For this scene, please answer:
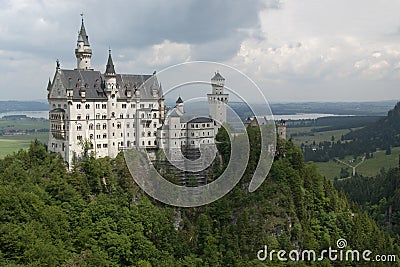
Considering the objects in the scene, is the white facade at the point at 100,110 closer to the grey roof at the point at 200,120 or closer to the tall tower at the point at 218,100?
the grey roof at the point at 200,120

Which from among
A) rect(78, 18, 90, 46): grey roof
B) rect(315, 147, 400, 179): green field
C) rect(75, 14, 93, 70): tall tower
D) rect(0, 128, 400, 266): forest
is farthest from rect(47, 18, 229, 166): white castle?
rect(315, 147, 400, 179): green field

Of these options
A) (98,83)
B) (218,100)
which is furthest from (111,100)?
(218,100)

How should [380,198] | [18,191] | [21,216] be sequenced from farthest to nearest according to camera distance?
[380,198]
[18,191]
[21,216]

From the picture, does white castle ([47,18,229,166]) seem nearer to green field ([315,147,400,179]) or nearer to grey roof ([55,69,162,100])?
grey roof ([55,69,162,100])

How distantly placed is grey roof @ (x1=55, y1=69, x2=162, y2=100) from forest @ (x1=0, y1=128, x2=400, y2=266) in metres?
10.1

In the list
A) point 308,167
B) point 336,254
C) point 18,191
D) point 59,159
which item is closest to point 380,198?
point 308,167

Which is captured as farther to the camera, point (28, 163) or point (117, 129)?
point (117, 129)

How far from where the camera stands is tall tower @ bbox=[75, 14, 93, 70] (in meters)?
74.1

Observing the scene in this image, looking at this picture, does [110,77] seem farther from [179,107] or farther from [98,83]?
[179,107]

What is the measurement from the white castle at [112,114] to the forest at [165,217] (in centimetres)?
325

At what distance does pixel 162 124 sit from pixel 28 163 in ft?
68.8

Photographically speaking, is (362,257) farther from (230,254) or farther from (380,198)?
(380,198)

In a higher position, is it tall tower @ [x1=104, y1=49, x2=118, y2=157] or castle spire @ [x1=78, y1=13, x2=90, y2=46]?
castle spire @ [x1=78, y1=13, x2=90, y2=46]

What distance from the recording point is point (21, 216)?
49.5 m
